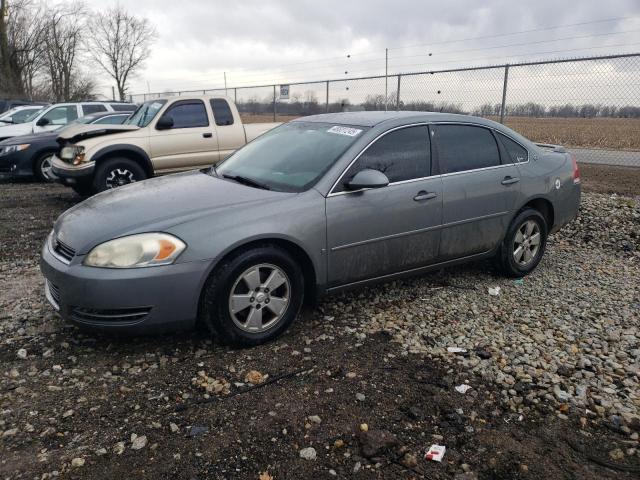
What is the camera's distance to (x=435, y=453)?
2.57 metres

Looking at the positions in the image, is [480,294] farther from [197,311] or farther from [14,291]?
[14,291]

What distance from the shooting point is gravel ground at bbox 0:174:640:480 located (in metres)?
2.52

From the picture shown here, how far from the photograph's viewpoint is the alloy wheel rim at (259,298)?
3469 millimetres

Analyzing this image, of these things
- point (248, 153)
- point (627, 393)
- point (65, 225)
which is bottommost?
point (627, 393)

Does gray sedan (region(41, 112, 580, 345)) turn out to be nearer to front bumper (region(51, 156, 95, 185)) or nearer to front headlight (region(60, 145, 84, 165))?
front bumper (region(51, 156, 95, 185))

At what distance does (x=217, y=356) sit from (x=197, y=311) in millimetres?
351

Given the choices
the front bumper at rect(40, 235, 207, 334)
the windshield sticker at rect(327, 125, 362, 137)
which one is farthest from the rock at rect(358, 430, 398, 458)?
the windshield sticker at rect(327, 125, 362, 137)

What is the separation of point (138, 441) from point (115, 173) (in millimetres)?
6044

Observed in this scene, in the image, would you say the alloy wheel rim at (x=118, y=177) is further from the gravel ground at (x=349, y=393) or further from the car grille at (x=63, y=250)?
the car grille at (x=63, y=250)

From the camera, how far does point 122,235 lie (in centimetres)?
327

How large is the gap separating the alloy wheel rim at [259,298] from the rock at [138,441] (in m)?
1.00

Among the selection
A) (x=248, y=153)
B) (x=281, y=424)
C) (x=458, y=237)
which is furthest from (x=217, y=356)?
(x=458, y=237)

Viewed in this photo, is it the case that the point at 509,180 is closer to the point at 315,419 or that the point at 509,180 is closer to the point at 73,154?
the point at 315,419

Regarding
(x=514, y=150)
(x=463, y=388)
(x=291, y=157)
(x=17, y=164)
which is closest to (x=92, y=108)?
(x=17, y=164)
